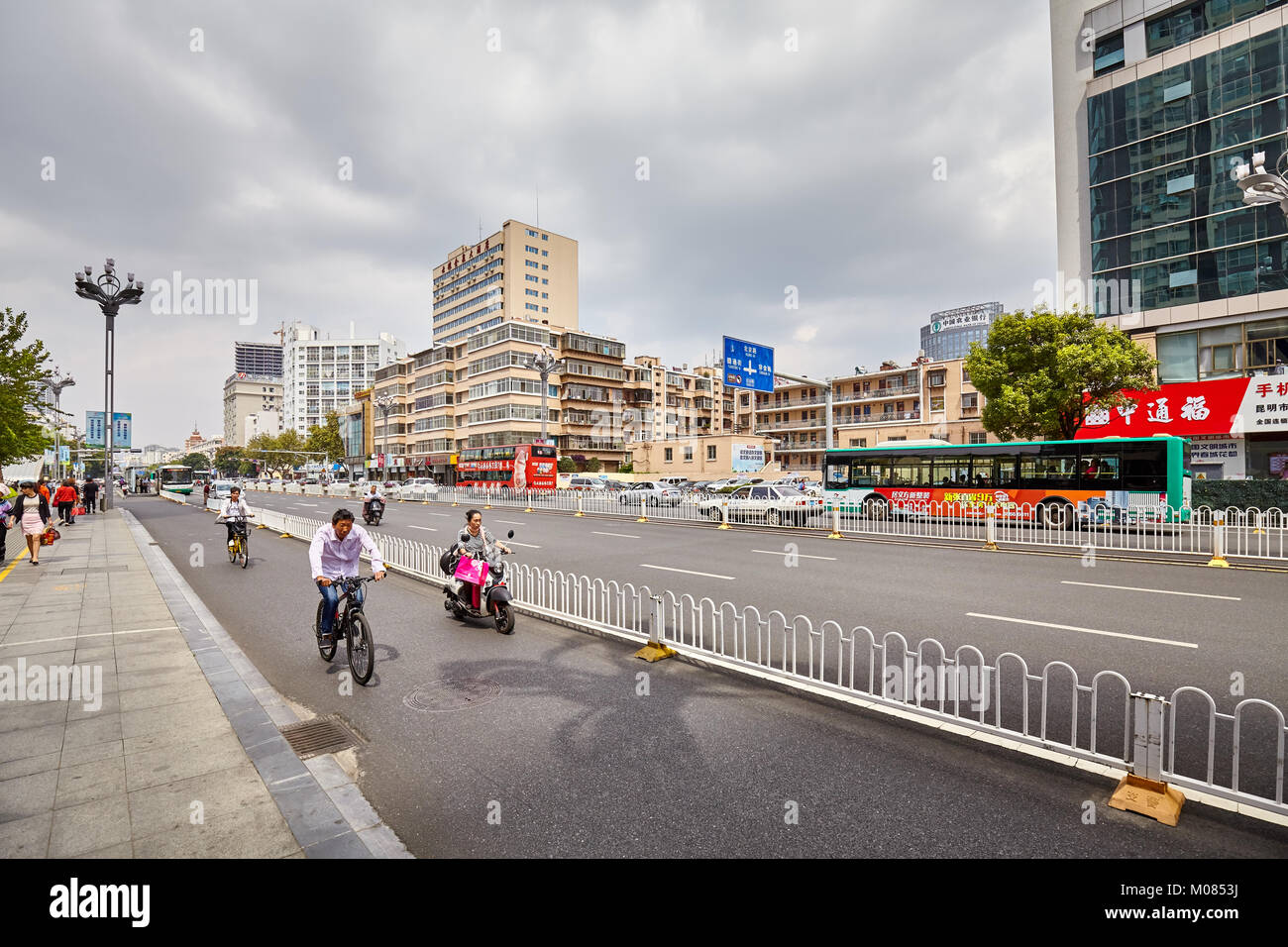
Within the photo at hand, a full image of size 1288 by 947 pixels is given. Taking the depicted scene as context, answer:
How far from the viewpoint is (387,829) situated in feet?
11.4

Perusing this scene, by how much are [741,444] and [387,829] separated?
5653cm

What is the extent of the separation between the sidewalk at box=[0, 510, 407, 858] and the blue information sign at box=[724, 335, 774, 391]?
60.2 ft

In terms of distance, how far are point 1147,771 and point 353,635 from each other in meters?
6.77

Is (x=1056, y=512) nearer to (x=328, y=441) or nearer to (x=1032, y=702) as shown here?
(x=1032, y=702)

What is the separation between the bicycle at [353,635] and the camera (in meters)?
6.02

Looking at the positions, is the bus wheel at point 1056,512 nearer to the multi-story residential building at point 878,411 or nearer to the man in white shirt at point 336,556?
the man in white shirt at point 336,556

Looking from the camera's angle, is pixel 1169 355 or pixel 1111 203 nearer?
pixel 1169 355

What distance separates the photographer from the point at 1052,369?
987 inches

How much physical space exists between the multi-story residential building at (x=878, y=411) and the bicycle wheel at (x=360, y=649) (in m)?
44.7

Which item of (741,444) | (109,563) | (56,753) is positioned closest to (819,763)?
(56,753)

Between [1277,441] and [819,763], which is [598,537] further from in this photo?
[1277,441]

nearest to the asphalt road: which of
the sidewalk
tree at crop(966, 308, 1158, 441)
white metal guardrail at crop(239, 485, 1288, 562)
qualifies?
the sidewalk

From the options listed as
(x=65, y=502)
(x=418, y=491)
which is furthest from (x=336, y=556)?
(x=418, y=491)

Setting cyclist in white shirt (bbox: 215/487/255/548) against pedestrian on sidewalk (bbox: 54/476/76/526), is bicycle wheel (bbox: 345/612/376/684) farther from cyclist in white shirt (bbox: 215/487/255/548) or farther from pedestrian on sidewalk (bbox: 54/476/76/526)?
pedestrian on sidewalk (bbox: 54/476/76/526)
